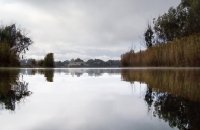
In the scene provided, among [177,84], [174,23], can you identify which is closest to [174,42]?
[177,84]

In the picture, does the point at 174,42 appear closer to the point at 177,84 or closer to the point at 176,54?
the point at 176,54

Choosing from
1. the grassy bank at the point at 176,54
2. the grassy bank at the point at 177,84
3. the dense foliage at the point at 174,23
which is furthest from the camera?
the dense foliage at the point at 174,23

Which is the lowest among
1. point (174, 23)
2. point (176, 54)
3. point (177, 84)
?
point (177, 84)

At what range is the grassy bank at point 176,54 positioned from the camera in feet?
60.3

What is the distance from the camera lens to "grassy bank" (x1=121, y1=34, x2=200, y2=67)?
18.4 meters

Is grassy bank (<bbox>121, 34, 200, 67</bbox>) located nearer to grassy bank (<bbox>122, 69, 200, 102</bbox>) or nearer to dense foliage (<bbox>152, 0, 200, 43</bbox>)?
grassy bank (<bbox>122, 69, 200, 102</bbox>)

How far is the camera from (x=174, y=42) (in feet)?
65.7

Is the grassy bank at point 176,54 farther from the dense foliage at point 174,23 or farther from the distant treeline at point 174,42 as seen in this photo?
the dense foliage at point 174,23

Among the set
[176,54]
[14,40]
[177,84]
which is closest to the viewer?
[177,84]

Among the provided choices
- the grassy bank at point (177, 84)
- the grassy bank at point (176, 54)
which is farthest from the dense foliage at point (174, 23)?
the grassy bank at point (177, 84)

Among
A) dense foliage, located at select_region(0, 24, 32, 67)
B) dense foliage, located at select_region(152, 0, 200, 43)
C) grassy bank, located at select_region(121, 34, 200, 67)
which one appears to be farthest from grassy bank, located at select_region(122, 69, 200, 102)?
dense foliage, located at select_region(152, 0, 200, 43)

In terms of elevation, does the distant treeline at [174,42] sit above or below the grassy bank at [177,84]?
above

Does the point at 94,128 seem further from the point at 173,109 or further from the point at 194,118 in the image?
the point at 173,109

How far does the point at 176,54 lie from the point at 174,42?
744mm
